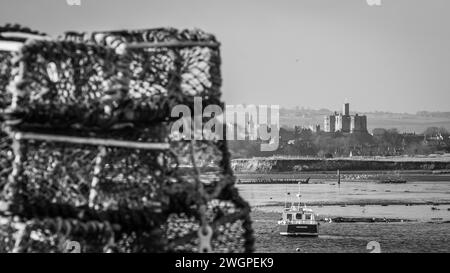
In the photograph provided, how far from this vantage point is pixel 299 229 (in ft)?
92.5

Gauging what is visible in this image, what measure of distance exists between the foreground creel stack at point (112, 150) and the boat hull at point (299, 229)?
82.6ft

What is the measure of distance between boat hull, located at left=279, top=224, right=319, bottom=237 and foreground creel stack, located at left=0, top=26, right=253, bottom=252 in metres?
25.2

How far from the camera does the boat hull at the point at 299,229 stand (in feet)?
89.8

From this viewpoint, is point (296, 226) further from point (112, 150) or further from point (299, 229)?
point (112, 150)

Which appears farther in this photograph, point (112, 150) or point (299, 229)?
point (299, 229)

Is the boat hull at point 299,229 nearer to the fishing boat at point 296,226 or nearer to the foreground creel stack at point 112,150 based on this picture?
the fishing boat at point 296,226

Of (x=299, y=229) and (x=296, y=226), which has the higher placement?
(x=296, y=226)

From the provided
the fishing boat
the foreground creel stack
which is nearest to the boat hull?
the fishing boat

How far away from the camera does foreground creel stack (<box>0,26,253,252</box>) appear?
197 cm

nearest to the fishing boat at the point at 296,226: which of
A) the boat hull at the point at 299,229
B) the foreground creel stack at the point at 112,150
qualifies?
the boat hull at the point at 299,229

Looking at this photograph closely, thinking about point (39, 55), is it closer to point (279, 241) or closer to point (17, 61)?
point (17, 61)

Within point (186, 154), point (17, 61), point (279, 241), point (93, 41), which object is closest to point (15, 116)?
point (17, 61)

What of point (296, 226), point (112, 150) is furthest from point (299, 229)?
point (112, 150)

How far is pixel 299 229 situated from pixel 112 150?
1040 inches
